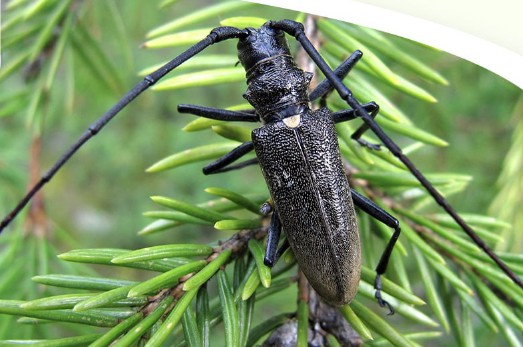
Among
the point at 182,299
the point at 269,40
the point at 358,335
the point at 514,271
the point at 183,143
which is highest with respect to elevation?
the point at 269,40

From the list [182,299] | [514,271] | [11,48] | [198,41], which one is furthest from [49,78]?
[514,271]

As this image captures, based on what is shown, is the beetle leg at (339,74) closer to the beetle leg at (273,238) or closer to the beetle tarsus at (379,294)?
the beetle leg at (273,238)

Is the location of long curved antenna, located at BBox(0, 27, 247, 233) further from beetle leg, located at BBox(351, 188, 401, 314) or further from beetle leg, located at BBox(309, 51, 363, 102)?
beetle leg, located at BBox(351, 188, 401, 314)

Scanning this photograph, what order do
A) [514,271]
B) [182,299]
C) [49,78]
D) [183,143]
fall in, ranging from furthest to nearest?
[183,143] → [49,78] → [514,271] → [182,299]

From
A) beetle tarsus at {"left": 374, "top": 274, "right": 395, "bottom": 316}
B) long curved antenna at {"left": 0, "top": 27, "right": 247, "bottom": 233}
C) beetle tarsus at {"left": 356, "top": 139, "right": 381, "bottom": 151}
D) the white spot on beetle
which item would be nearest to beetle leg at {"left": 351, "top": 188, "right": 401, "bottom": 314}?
beetle tarsus at {"left": 374, "top": 274, "right": 395, "bottom": 316}

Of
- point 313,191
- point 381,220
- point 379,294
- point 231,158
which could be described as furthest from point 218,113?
point 379,294

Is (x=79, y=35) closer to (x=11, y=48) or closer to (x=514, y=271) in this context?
(x=11, y=48)

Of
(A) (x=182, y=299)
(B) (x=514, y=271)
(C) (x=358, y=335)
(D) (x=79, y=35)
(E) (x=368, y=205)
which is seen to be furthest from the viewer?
(D) (x=79, y=35)
